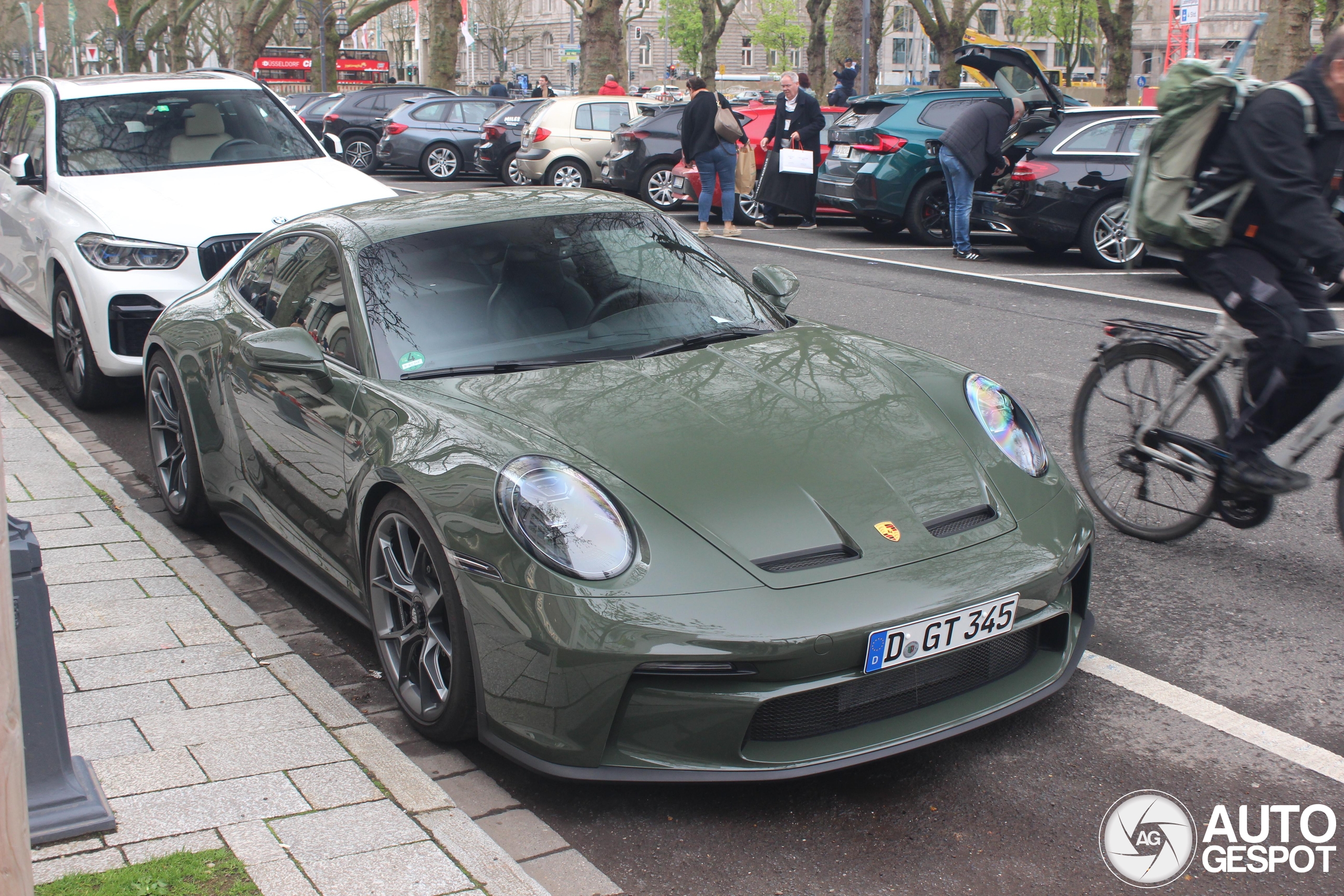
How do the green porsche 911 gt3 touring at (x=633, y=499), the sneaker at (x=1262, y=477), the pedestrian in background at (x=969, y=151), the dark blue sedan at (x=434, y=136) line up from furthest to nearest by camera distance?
1. the dark blue sedan at (x=434, y=136)
2. the pedestrian in background at (x=969, y=151)
3. the sneaker at (x=1262, y=477)
4. the green porsche 911 gt3 touring at (x=633, y=499)

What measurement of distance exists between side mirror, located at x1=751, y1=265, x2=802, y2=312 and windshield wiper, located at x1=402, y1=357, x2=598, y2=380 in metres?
1.04

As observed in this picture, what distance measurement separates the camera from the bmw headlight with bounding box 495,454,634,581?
9.95 ft

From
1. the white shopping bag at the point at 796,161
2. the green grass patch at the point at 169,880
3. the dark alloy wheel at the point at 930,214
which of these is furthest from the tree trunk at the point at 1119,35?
the green grass patch at the point at 169,880

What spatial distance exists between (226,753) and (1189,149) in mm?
3455

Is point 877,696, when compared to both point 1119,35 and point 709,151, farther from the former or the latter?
point 1119,35

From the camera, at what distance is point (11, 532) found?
2.84 meters

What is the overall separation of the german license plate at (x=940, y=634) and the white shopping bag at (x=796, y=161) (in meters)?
12.9

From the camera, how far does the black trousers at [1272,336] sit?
4.18 metres

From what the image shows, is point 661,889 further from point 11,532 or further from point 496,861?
point 11,532

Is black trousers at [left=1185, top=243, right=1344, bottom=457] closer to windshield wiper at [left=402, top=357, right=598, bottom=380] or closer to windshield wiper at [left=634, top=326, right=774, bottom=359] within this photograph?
windshield wiper at [left=634, top=326, right=774, bottom=359]

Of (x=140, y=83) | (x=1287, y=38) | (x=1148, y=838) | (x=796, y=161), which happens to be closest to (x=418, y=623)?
(x=1148, y=838)

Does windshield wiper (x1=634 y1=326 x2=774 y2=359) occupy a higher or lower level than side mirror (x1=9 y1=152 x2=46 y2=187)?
lower

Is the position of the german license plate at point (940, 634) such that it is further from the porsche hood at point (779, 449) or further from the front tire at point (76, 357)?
the front tire at point (76, 357)

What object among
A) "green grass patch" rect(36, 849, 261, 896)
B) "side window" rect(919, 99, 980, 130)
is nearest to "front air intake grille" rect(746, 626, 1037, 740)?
"green grass patch" rect(36, 849, 261, 896)
